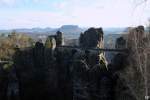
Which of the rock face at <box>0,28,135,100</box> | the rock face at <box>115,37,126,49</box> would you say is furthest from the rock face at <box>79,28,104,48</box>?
the rock face at <box>115,37,126,49</box>

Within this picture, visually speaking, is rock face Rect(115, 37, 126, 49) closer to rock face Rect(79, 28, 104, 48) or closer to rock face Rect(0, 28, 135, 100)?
rock face Rect(0, 28, 135, 100)

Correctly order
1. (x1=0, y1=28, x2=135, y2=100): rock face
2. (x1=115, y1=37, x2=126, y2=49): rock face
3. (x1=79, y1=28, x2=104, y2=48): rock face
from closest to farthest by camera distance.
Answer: (x1=0, y1=28, x2=135, y2=100): rock face < (x1=115, y1=37, x2=126, y2=49): rock face < (x1=79, y1=28, x2=104, y2=48): rock face

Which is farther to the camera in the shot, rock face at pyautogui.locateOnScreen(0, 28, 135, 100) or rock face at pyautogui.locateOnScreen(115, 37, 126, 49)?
rock face at pyautogui.locateOnScreen(115, 37, 126, 49)

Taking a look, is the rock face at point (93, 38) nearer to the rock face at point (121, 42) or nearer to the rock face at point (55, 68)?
the rock face at point (55, 68)

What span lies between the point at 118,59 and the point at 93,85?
2.40 m

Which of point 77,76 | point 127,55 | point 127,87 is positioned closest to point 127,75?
point 127,87

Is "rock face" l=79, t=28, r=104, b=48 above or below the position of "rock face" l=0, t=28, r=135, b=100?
above

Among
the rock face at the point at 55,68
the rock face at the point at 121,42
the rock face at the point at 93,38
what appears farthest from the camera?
the rock face at the point at 93,38

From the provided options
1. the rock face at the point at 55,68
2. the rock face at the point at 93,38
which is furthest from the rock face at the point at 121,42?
the rock face at the point at 93,38

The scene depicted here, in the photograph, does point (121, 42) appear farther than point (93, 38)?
No

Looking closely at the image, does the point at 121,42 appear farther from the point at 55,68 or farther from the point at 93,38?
the point at 55,68

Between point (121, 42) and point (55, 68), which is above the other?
point (121, 42)

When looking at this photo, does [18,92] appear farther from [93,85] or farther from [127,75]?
[127,75]

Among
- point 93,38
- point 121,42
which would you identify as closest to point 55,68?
point 93,38
